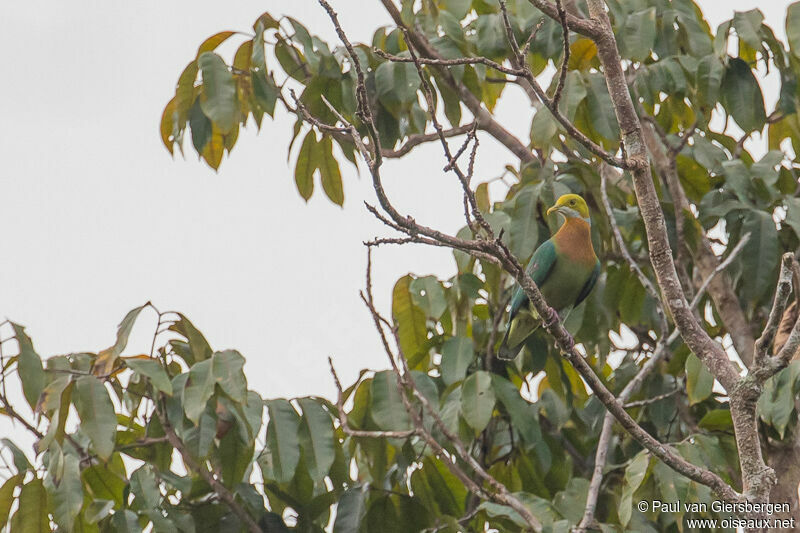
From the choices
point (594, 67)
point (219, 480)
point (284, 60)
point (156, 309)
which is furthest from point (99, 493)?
point (594, 67)

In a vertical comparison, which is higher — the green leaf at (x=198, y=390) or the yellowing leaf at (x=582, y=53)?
the yellowing leaf at (x=582, y=53)

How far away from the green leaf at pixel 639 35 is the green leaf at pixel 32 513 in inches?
103

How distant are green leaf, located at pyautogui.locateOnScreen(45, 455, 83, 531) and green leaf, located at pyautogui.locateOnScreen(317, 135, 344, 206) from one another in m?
1.71

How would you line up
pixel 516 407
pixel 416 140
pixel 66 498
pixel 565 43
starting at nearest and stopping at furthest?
pixel 565 43 < pixel 66 498 < pixel 516 407 < pixel 416 140

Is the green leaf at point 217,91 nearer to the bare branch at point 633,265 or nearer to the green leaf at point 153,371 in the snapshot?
the green leaf at point 153,371

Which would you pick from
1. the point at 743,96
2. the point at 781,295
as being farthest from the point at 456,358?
the point at 781,295

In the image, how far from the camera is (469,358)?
359cm

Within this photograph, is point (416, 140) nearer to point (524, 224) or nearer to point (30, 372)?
point (524, 224)

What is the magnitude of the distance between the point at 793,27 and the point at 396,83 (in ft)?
5.01

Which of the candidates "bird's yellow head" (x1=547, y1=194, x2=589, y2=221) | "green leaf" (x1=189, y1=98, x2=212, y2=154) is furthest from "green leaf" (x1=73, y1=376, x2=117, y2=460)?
"bird's yellow head" (x1=547, y1=194, x2=589, y2=221)

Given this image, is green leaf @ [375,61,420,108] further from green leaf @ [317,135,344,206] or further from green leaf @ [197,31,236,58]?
green leaf @ [197,31,236,58]

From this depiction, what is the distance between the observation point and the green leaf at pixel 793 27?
3.67m

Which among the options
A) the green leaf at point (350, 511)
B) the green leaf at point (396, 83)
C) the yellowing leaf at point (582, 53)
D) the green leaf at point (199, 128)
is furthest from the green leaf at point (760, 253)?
the green leaf at point (199, 128)

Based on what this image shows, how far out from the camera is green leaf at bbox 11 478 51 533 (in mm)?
2871
